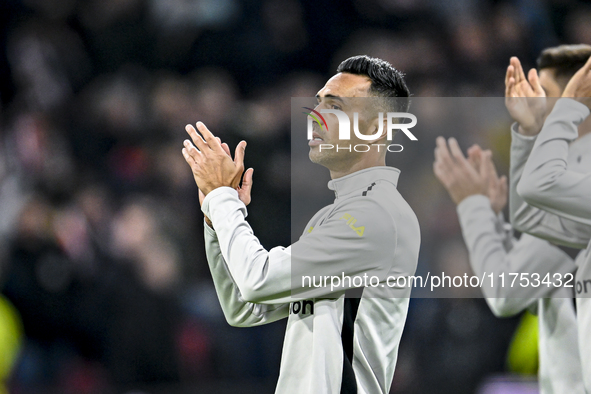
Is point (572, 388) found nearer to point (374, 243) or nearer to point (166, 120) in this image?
point (374, 243)

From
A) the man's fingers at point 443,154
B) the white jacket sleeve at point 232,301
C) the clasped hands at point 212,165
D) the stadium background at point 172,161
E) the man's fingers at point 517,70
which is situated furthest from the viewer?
the stadium background at point 172,161

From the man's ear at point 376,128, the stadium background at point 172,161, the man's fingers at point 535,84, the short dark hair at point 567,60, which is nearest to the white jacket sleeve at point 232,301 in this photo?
the man's ear at point 376,128

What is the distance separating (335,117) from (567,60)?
1.14 meters

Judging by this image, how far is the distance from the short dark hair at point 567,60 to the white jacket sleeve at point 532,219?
0.31 metres

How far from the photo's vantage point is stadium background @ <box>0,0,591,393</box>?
4043 mm

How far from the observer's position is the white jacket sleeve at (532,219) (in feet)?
8.47

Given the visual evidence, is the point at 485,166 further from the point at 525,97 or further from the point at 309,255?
the point at 309,255

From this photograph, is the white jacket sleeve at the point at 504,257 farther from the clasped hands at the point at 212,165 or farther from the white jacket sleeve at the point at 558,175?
the clasped hands at the point at 212,165

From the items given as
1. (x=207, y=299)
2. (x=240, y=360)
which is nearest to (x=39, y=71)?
(x=207, y=299)

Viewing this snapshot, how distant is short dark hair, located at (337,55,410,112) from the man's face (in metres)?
0.02

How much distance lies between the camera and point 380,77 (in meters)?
2.35

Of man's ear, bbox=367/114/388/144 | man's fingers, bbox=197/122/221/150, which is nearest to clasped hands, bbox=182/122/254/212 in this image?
man's fingers, bbox=197/122/221/150

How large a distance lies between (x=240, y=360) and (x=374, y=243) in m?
2.52

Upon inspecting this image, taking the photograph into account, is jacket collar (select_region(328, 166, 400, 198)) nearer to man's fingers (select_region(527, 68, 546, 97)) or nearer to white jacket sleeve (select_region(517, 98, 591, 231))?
white jacket sleeve (select_region(517, 98, 591, 231))
